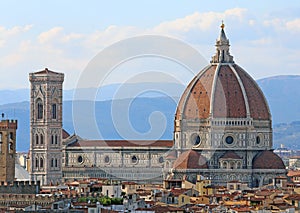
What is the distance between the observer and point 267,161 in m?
157

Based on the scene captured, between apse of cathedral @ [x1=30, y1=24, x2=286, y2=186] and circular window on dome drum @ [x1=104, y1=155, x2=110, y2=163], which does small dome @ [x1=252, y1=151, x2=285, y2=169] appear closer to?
apse of cathedral @ [x1=30, y1=24, x2=286, y2=186]

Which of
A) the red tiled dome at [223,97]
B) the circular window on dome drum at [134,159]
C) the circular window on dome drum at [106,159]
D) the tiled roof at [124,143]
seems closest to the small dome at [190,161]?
the red tiled dome at [223,97]

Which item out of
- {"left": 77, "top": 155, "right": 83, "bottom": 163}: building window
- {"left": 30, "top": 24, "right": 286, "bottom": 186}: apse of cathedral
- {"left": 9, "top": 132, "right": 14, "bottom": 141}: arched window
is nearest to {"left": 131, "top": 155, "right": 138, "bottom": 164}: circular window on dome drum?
{"left": 30, "top": 24, "right": 286, "bottom": 186}: apse of cathedral

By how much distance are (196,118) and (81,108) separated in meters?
14.7

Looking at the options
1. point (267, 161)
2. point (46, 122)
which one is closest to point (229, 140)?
point (267, 161)

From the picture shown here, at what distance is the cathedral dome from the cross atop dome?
1.49 m

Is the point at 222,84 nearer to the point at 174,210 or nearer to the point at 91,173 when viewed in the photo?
the point at 91,173

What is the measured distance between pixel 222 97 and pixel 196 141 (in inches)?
206

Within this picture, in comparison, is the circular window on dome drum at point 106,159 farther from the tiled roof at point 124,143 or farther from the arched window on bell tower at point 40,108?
the arched window on bell tower at point 40,108

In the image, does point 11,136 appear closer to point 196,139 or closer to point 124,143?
point 196,139

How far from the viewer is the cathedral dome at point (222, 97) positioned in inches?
6368

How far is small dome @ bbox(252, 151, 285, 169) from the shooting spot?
508 feet

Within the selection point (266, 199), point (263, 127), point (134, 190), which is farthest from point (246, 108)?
point (266, 199)

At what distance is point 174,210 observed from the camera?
8038 centimetres
